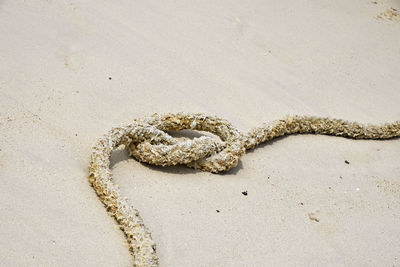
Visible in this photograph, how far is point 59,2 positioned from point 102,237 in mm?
2060

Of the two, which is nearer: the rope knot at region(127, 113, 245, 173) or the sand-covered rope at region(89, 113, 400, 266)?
the sand-covered rope at region(89, 113, 400, 266)

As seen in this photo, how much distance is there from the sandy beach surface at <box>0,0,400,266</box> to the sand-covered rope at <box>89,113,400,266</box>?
66 mm

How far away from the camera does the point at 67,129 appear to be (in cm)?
240

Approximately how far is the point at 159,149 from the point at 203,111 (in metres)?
0.67

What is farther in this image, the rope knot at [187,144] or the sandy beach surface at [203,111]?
the rope knot at [187,144]

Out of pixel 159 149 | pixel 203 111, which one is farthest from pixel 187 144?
pixel 203 111

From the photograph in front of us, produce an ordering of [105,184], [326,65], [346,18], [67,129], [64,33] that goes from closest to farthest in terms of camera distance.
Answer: [105,184], [67,129], [64,33], [326,65], [346,18]

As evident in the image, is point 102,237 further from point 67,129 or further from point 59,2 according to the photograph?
point 59,2

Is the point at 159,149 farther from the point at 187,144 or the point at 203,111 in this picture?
Result: the point at 203,111

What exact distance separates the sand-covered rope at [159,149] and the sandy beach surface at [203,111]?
66mm

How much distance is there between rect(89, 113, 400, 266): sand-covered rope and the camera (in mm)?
1927

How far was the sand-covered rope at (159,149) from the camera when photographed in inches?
75.9

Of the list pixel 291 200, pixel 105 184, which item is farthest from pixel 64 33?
pixel 291 200

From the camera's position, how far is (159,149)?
7.38 ft
